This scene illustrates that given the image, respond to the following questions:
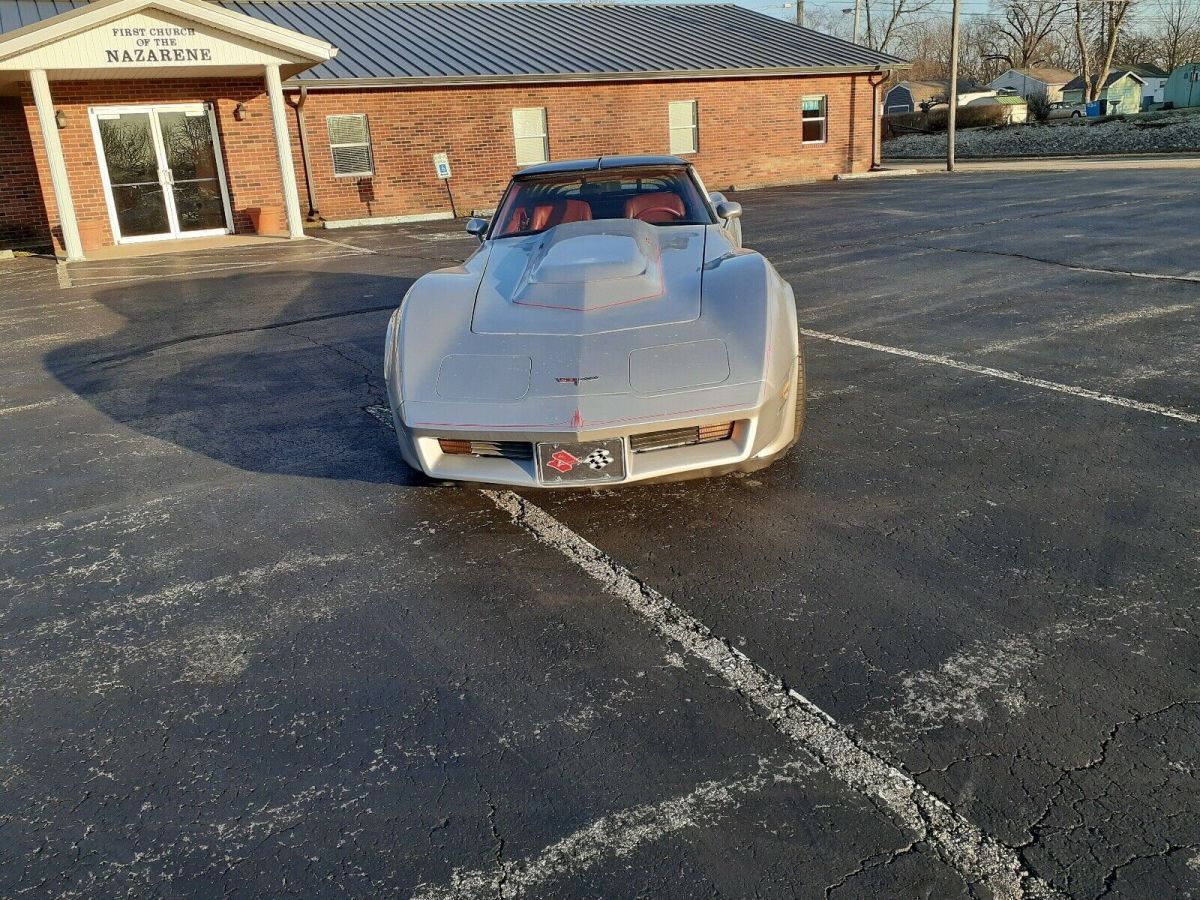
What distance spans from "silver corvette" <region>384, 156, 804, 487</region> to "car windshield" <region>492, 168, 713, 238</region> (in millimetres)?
1089

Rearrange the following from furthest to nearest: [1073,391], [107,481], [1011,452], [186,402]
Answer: [186,402] < [1073,391] < [107,481] < [1011,452]

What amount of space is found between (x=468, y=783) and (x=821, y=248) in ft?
35.7

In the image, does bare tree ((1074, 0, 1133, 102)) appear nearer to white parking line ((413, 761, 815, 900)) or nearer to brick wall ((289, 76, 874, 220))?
brick wall ((289, 76, 874, 220))

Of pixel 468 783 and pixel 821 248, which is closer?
pixel 468 783

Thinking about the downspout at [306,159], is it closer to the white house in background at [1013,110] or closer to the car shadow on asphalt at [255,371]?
the car shadow on asphalt at [255,371]

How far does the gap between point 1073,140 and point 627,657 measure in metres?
40.7

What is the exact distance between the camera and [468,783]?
2.36m

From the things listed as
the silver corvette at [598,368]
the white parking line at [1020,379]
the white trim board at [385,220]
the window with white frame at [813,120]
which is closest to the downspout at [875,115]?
the window with white frame at [813,120]

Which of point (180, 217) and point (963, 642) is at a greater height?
point (180, 217)

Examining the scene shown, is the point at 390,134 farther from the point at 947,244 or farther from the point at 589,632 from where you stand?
the point at 589,632

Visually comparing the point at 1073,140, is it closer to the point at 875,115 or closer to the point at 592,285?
the point at 875,115

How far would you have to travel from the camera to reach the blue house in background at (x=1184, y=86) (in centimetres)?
6306

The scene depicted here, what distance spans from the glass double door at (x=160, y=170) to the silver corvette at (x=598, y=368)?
14.6 metres

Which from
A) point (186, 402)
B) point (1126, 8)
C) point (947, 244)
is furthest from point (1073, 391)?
point (1126, 8)
